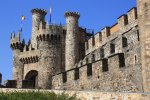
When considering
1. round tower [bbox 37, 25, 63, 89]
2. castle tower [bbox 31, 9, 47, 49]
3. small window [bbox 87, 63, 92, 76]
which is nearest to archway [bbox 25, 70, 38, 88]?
round tower [bbox 37, 25, 63, 89]

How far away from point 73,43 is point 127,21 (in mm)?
7733

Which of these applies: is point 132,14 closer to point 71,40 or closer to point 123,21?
point 123,21

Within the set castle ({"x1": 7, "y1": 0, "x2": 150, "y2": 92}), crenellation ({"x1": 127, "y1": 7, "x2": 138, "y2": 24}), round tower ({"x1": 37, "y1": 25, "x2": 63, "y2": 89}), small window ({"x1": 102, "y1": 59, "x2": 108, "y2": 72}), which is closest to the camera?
castle ({"x1": 7, "y1": 0, "x2": 150, "y2": 92})

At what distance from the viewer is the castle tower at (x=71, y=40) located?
97.1 ft

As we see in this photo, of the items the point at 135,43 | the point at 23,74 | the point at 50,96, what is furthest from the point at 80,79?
the point at 23,74

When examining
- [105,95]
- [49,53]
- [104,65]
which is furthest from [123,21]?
[105,95]

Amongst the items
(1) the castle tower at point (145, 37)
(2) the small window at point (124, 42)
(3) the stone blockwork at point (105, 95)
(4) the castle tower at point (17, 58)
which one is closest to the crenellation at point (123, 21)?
(2) the small window at point (124, 42)

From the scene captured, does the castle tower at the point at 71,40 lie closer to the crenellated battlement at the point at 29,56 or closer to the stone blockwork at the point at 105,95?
the crenellated battlement at the point at 29,56

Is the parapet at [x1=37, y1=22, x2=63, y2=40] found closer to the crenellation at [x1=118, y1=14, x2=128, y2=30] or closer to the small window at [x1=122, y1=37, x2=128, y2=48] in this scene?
the crenellation at [x1=118, y1=14, x2=128, y2=30]

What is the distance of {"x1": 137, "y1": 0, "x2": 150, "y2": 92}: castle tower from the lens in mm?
14977

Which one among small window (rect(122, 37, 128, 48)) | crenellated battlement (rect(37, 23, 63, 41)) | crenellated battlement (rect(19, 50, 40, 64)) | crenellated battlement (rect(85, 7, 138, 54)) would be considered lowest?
small window (rect(122, 37, 128, 48))

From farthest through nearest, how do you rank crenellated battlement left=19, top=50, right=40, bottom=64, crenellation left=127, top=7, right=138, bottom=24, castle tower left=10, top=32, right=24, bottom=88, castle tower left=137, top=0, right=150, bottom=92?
castle tower left=10, top=32, right=24, bottom=88 < crenellated battlement left=19, top=50, right=40, bottom=64 < crenellation left=127, top=7, right=138, bottom=24 < castle tower left=137, top=0, right=150, bottom=92

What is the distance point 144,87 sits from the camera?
15.0 meters

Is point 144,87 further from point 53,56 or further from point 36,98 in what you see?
point 53,56
